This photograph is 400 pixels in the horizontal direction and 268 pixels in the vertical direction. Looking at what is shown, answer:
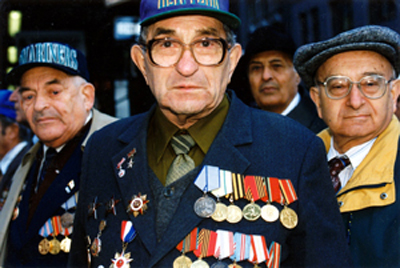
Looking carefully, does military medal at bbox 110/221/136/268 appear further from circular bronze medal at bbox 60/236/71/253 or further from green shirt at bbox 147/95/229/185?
circular bronze medal at bbox 60/236/71/253

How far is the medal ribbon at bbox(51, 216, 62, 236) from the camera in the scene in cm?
273

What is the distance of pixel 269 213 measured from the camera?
1862mm

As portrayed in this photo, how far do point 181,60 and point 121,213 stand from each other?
30.1 inches

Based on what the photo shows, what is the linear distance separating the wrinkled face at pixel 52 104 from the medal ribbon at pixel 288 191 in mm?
1764

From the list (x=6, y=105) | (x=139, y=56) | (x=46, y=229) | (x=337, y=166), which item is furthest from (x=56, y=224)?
(x=6, y=105)

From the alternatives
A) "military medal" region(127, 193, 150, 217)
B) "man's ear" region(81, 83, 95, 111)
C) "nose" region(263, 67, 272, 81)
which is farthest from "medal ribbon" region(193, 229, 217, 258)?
"nose" region(263, 67, 272, 81)

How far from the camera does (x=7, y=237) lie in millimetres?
2926

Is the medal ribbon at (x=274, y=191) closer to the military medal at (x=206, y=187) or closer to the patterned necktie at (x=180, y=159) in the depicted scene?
the military medal at (x=206, y=187)

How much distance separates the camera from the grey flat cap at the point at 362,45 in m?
2.50

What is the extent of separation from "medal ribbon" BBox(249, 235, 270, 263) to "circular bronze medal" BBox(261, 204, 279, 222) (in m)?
0.09

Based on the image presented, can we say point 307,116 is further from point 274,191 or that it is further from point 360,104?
point 274,191

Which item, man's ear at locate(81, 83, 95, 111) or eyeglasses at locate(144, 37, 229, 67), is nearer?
eyeglasses at locate(144, 37, 229, 67)

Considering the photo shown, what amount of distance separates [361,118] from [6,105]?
3.45m

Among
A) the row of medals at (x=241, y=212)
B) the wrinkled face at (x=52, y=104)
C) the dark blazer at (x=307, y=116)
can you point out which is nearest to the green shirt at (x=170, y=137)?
the row of medals at (x=241, y=212)
